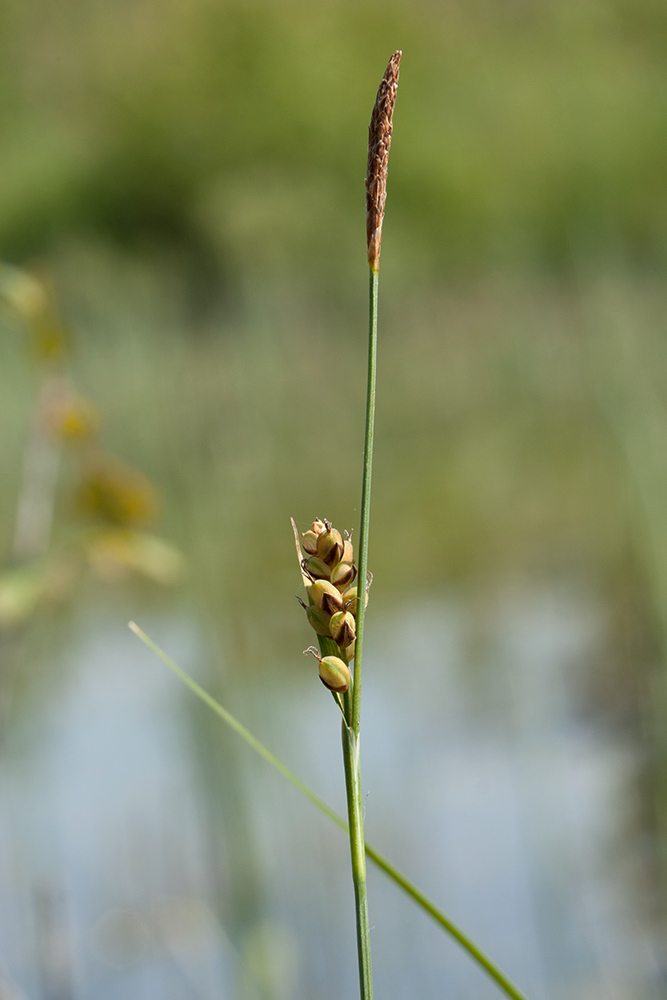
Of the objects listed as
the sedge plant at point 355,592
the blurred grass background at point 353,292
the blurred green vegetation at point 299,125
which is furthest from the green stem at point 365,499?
A: the blurred green vegetation at point 299,125

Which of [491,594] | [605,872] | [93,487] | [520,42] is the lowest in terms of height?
[605,872]

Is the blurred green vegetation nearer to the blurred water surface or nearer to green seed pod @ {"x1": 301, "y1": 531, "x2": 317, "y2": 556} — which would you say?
the blurred water surface

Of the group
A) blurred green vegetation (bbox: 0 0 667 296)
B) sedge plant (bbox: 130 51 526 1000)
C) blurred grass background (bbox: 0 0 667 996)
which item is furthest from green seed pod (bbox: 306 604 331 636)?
blurred green vegetation (bbox: 0 0 667 296)

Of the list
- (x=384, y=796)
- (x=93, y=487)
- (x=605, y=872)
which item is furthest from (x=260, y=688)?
(x=605, y=872)

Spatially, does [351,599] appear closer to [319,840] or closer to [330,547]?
[330,547]

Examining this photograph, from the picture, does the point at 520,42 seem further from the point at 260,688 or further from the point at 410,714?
the point at 260,688

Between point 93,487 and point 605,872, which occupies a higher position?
point 93,487

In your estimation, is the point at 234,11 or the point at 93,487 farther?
the point at 234,11
